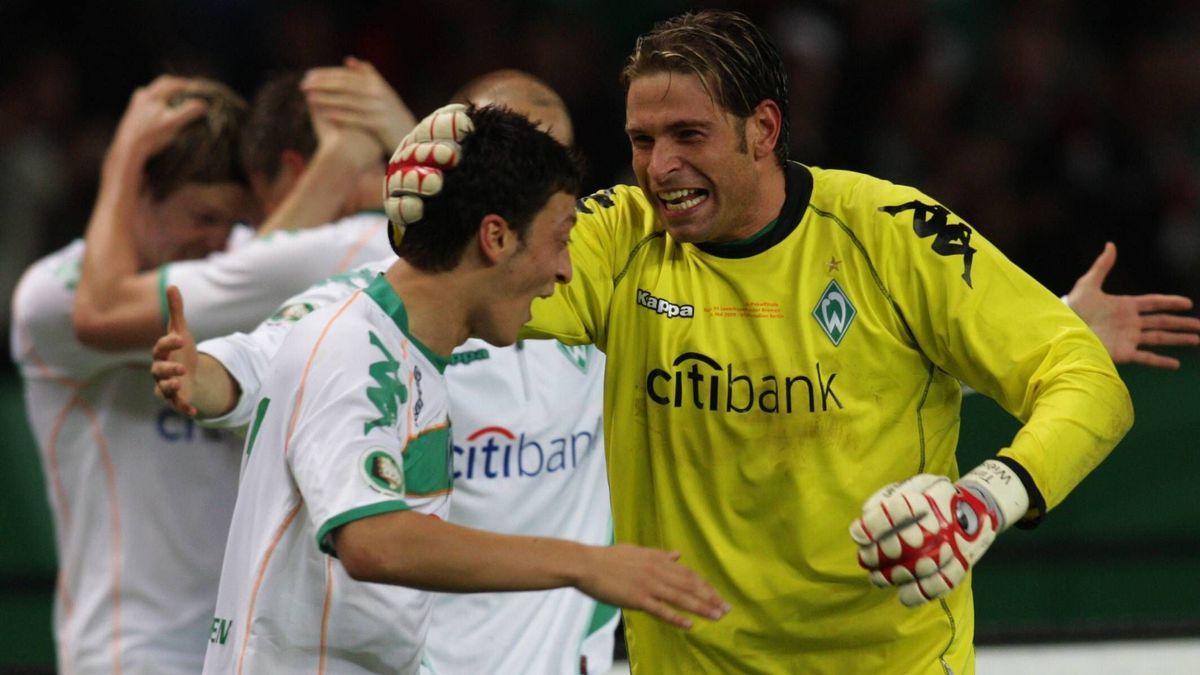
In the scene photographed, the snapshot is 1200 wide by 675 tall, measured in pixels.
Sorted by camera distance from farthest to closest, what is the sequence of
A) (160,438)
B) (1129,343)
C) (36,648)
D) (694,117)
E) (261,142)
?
(36,648) < (261,142) < (160,438) < (1129,343) < (694,117)

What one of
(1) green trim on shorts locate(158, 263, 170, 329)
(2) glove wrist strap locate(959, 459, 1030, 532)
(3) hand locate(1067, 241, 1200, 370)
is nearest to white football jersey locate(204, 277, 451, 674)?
(2) glove wrist strap locate(959, 459, 1030, 532)

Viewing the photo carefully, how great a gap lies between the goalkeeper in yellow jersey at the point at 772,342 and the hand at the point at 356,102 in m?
1.56

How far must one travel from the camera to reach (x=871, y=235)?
3811 millimetres

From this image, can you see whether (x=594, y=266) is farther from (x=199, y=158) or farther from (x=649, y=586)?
(x=199, y=158)

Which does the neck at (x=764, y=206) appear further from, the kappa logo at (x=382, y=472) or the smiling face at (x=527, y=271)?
the kappa logo at (x=382, y=472)

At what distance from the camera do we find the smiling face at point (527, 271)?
340 cm

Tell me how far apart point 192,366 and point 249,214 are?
170 cm

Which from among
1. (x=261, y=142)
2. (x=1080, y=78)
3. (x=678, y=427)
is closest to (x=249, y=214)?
(x=261, y=142)

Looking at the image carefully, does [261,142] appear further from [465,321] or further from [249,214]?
[465,321]

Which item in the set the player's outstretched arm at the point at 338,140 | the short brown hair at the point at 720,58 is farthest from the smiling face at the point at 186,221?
the short brown hair at the point at 720,58

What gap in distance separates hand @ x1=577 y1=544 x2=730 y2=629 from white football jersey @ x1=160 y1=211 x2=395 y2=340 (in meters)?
2.23

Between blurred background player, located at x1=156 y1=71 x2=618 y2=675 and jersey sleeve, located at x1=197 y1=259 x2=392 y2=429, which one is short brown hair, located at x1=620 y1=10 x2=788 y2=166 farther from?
jersey sleeve, located at x1=197 y1=259 x2=392 y2=429

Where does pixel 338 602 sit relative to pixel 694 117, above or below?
below

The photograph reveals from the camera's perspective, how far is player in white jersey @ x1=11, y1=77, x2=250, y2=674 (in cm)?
503
